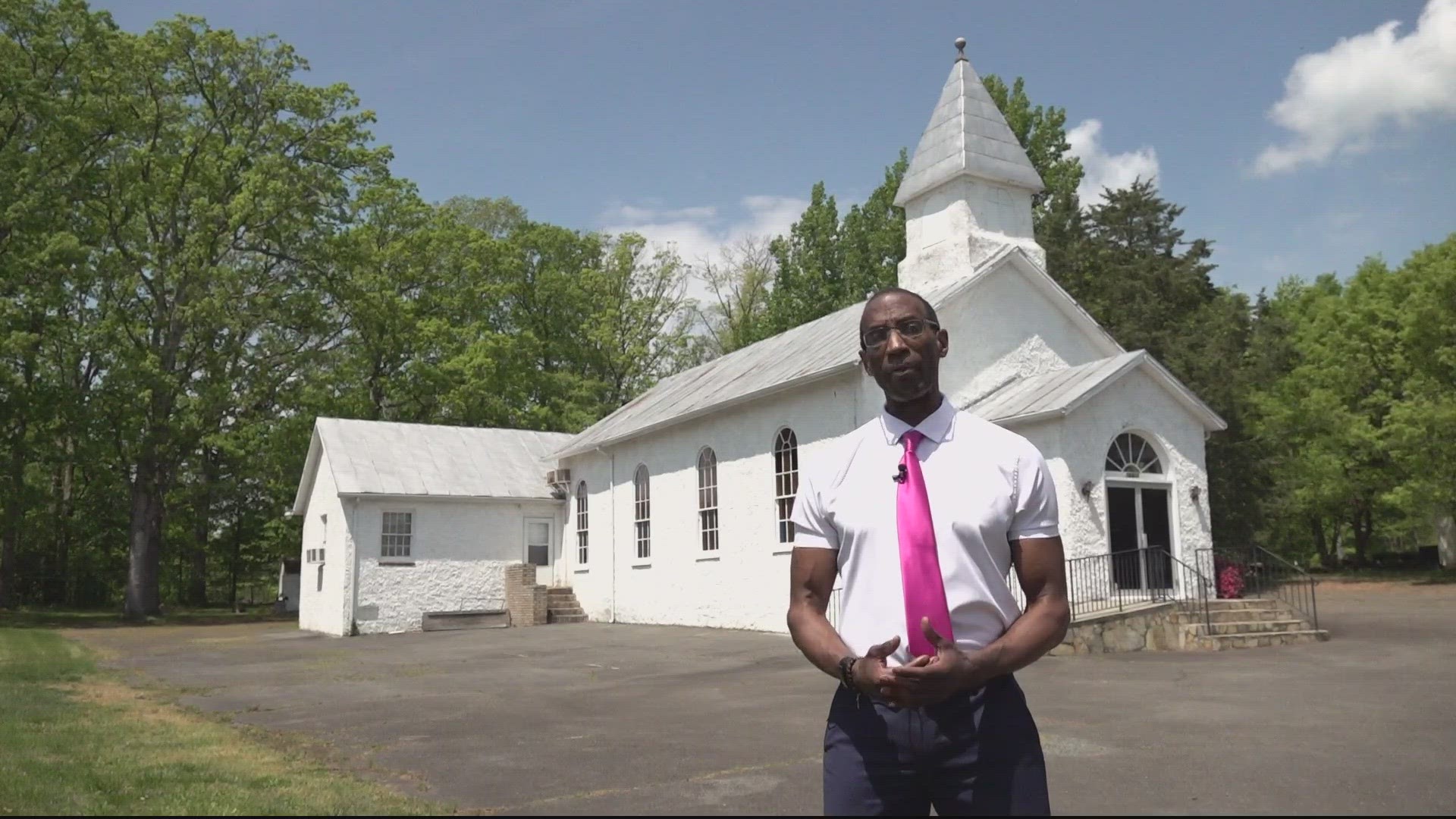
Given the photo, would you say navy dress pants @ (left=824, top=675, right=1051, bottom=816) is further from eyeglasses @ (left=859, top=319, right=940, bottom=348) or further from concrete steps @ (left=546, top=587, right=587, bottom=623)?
concrete steps @ (left=546, top=587, right=587, bottom=623)

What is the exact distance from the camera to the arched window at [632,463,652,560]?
81.0ft

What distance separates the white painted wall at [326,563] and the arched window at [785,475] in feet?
35.0

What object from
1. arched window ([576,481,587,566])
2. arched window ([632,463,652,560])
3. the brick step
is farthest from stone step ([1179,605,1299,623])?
arched window ([576,481,587,566])

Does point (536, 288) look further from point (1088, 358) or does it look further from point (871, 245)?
point (1088, 358)

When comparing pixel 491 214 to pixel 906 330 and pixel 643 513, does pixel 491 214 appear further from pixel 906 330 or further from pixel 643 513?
pixel 906 330

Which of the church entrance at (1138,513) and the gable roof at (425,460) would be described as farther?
the gable roof at (425,460)

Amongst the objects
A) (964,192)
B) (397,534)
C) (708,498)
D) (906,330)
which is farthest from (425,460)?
(906,330)

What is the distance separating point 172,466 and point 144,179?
8.39 m

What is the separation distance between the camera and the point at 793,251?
4416 centimetres

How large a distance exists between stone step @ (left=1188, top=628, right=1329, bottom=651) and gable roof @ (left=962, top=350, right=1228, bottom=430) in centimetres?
359

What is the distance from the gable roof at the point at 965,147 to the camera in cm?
2123

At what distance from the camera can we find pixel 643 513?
25.1 meters

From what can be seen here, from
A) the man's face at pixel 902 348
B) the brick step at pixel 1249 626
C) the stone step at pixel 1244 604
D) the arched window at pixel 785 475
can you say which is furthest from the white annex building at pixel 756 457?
the man's face at pixel 902 348

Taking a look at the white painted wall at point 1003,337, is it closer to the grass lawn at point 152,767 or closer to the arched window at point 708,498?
the arched window at point 708,498
